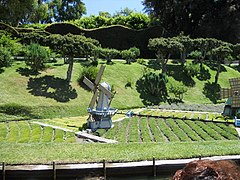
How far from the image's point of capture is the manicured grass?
12.0m

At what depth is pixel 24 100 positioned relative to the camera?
2322cm

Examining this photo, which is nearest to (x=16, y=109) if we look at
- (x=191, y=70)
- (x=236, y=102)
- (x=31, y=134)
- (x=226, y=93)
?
(x=31, y=134)

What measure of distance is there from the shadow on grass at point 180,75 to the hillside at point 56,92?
500 mm

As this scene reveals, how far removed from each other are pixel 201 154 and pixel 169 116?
9.19 m

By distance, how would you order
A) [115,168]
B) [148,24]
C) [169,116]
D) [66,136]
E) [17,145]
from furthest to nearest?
[148,24] → [169,116] → [66,136] → [17,145] → [115,168]

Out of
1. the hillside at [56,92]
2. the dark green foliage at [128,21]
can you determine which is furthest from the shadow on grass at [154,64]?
the dark green foliage at [128,21]

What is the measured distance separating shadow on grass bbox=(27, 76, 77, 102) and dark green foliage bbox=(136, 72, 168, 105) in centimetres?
654

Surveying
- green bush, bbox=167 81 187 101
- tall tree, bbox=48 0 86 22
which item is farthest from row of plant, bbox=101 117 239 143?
tall tree, bbox=48 0 86 22

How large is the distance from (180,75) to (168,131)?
16500 mm

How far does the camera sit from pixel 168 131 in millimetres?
17844

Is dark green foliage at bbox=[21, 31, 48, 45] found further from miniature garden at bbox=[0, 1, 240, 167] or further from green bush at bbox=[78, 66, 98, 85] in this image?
green bush at bbox=[78, 66, 98, 85]

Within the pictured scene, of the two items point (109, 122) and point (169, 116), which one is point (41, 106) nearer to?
point (109, 122)

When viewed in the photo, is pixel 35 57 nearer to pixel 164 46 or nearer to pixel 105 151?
pixel 164 46

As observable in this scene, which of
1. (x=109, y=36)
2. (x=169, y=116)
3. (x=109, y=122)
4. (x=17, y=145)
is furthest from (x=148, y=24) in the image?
(x=17, y=145)
